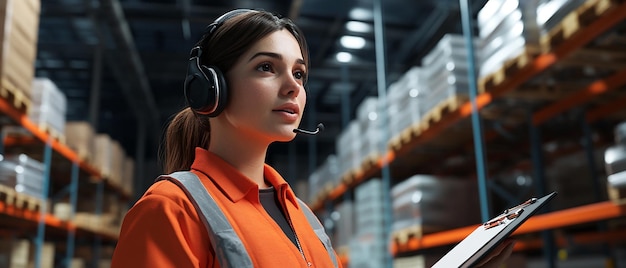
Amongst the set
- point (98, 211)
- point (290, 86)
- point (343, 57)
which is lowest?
point (98, 211)

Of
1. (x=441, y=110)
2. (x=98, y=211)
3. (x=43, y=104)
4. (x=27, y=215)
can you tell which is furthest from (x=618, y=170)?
(x=98, y=211)

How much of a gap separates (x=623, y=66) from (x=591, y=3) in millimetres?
1123

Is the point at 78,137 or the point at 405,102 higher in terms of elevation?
the point at 78,137

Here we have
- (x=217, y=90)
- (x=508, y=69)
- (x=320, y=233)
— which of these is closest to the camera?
(x=217, y=90)

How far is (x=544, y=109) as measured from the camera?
497cm

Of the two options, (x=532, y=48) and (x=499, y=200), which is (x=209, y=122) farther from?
(x=499, y=200)

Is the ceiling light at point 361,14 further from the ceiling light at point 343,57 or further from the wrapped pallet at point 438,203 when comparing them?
the wrapped pallet at point 438,203

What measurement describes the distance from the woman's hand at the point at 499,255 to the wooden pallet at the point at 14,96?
4.85 meters

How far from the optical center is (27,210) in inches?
251

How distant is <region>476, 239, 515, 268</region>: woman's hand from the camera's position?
1251 mm

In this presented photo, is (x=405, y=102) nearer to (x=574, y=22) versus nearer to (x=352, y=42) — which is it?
(x=574, y=22)

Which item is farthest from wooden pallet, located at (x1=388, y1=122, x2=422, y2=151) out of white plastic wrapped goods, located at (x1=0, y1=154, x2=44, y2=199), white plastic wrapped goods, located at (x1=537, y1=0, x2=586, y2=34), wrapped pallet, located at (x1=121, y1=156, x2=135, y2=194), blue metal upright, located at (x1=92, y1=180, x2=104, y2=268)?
wrapped pallet, located at (x1=121, y1=156, x2=135, y2=194)

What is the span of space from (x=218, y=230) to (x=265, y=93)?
15.2 inches

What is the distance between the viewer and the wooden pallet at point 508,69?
12.8ft
